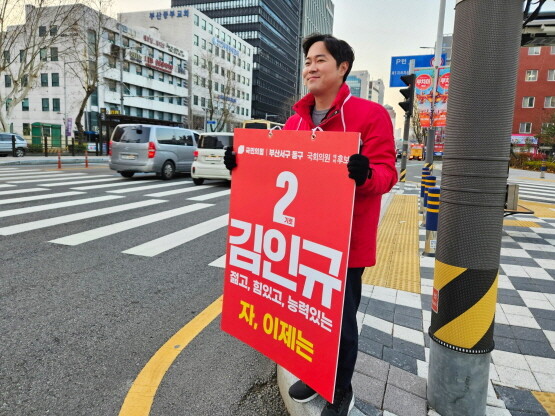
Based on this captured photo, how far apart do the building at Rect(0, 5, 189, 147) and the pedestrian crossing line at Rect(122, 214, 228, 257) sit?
3868 cm

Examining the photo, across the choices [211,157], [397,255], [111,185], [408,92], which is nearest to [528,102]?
[408,92]

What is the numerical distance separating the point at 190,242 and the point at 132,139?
8.34m

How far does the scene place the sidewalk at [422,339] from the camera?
6.91ft

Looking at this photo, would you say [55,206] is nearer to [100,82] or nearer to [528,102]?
[100,82]

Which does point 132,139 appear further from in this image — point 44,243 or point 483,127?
point 483,127

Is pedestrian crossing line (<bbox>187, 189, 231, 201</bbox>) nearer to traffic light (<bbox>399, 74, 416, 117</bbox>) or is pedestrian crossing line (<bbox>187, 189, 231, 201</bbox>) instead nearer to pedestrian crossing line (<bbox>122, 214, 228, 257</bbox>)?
pedestrian crossing line (<bbox>122, 214, 228, 257</bbox>)

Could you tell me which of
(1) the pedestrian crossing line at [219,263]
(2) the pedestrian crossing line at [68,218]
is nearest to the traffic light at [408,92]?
(2) the pedestrian crossing line at [68,218]

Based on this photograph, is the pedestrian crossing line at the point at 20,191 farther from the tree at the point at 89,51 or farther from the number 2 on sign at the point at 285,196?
the tree at the point at 89,51

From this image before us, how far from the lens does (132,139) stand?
42.0ft

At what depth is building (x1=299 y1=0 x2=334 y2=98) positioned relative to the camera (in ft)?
398

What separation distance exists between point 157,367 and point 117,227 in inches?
171

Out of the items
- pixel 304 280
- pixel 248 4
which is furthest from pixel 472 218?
pixel 248 4

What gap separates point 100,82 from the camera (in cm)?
4597

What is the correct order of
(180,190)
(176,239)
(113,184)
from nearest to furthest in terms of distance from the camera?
(176,239), (180,190), (113,184)
